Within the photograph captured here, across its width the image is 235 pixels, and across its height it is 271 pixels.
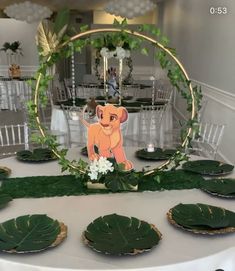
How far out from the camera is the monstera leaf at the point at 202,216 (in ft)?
4.54

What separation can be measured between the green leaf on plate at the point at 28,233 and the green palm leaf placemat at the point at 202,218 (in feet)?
1.51

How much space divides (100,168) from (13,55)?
318 inches

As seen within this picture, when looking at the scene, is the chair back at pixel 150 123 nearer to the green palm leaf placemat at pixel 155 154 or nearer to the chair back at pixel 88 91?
the green palm leaf placemat at pixel 155 154

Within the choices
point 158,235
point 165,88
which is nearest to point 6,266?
point 158,235

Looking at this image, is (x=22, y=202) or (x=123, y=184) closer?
(x=22, y=202)

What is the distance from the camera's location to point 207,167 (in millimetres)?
2070

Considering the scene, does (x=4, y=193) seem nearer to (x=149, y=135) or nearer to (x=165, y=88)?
(x=149, y=135)

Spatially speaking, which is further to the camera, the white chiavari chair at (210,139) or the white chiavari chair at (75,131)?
the white chiavari chair at (75,131)

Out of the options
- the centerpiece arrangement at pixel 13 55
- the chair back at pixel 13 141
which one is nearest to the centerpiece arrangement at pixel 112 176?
the chair back at pixel 13 141

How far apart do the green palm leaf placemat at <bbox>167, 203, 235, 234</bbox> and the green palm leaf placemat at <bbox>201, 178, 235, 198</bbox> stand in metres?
0.19

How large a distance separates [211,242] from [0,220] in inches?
31.7

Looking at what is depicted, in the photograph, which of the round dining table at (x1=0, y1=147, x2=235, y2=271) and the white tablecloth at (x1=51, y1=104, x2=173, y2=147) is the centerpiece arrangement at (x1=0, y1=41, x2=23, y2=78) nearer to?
the white tablecloth at (x1=51, y1=104, x2=173, y2=147)

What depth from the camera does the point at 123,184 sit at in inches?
69.6

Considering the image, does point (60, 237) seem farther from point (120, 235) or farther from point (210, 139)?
point (210, 139)
